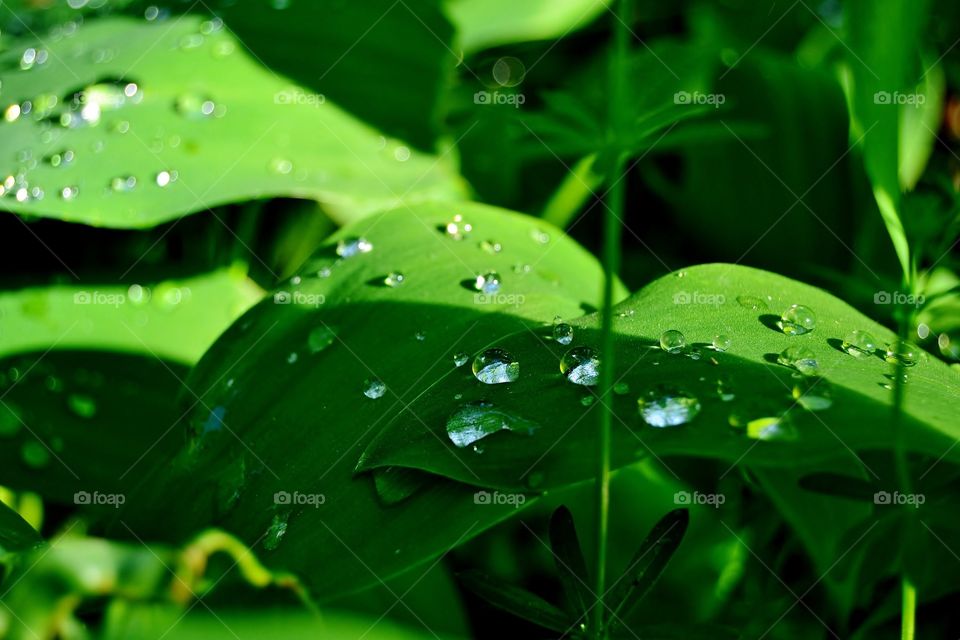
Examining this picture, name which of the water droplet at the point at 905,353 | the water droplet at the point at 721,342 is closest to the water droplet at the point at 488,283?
the water droplet at the point at 721,342

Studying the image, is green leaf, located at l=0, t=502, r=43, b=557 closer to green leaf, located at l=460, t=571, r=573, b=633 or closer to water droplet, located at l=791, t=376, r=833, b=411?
green leaf, located at l=460, t=571, r=573, b=633

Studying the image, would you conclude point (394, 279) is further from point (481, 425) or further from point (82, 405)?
Result: point (82, 405)

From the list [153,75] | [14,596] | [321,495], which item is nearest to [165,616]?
[14,596]

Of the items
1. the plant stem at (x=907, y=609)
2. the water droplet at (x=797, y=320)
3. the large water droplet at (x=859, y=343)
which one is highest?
the water droplet at (x=797, y=320)
